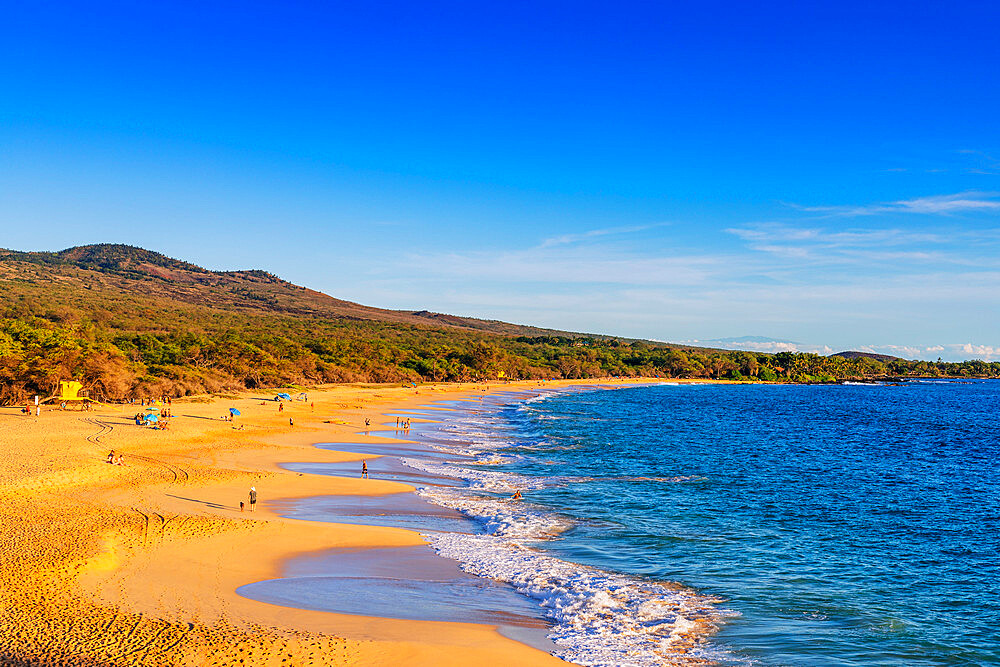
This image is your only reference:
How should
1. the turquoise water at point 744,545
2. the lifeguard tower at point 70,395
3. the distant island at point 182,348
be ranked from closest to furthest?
the turquoise water at point 744,545, the lifeguard tower at point 70,395, the distant island at point 182,348

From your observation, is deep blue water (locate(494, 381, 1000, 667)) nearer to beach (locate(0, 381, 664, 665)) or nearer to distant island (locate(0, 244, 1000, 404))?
beach (locate(0, 381, 664, 665))

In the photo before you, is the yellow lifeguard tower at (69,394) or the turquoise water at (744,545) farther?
the yellow lifeguard tower at (69,394)

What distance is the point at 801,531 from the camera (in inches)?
1001

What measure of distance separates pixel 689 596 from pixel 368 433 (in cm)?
3649

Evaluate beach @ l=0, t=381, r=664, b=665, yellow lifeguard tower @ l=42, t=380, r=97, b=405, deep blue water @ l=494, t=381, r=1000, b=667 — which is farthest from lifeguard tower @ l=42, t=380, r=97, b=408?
deep blue water @ l=494, t=381, r=1000, b=667

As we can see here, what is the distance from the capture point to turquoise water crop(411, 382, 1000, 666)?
15.3m

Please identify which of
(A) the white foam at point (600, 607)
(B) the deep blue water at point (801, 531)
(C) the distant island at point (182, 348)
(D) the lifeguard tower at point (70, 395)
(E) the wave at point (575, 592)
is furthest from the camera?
(C) the distant island at point (182, 348)

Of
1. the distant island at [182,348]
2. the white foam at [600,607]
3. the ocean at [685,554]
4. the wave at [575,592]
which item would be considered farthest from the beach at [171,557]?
the distant island at [182,348]

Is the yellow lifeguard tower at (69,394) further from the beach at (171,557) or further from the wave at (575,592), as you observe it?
the wave at (575,592)

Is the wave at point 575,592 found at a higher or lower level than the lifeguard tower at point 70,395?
lower

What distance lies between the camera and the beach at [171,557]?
13.0 m

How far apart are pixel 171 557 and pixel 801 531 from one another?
21.8 metres

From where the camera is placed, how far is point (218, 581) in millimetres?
17000

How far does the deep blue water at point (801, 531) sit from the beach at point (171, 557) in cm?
689
